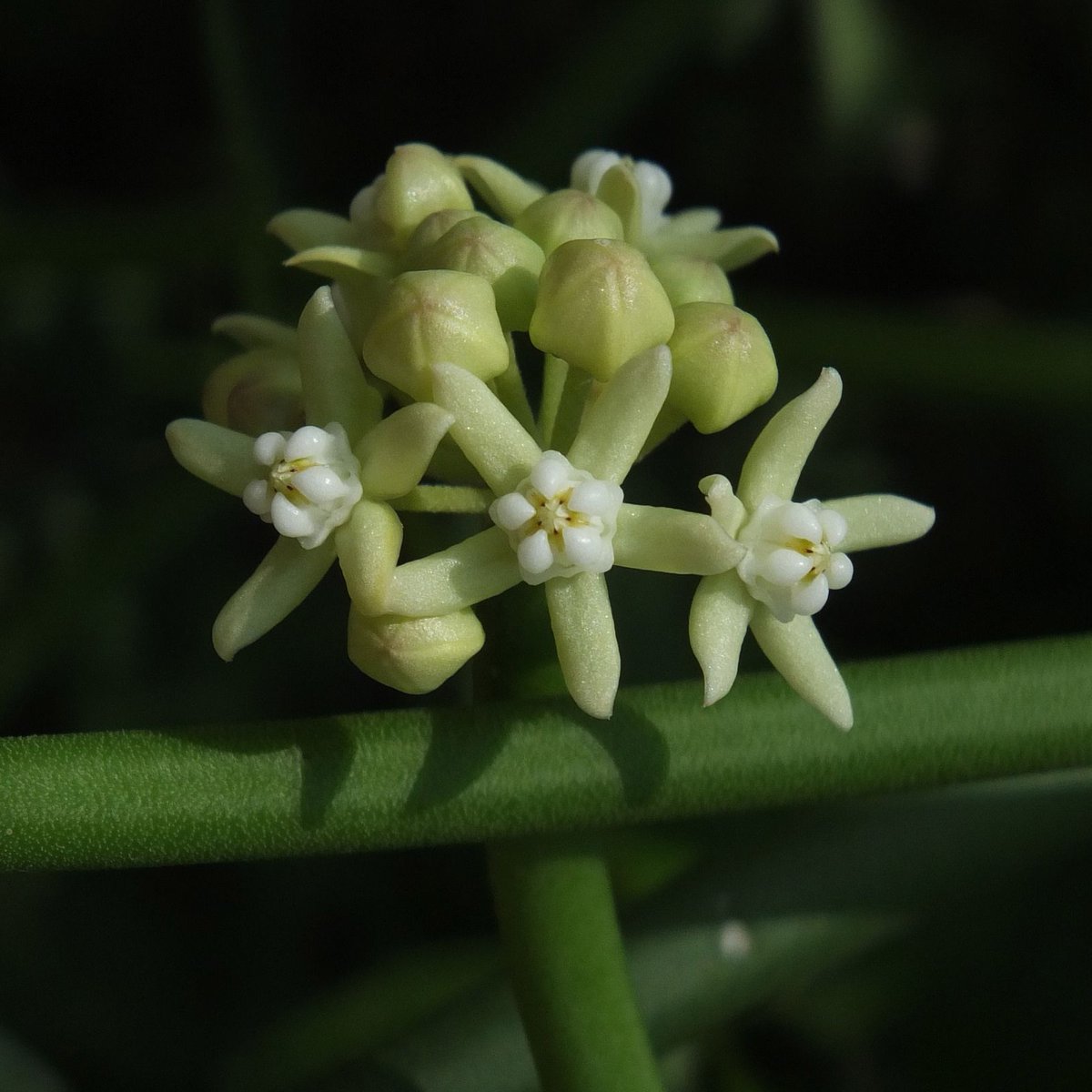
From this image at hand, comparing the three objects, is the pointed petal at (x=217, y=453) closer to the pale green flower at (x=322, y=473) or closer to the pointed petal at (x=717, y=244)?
the pale green flower at (x=322, y=473)

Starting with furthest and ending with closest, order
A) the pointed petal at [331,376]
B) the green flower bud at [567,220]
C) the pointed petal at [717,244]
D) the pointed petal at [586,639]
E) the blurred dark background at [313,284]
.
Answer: the blurred dark background at [313,284] < the pointed petal at [717,244] < the green flower bud at [567,220] < the pointed petal at [331,376] < the pointed petal at [586,639]

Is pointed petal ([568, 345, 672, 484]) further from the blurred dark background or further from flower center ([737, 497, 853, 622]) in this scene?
the blurred dark background

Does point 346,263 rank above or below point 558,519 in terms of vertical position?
above

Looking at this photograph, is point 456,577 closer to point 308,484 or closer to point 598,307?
point 308,484

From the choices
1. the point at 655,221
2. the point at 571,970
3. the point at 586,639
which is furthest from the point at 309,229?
the point at 571,970

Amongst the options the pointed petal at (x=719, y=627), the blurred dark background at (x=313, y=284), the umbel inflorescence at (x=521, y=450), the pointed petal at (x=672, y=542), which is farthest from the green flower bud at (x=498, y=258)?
the blurred dark background at (x=313, y=284)
